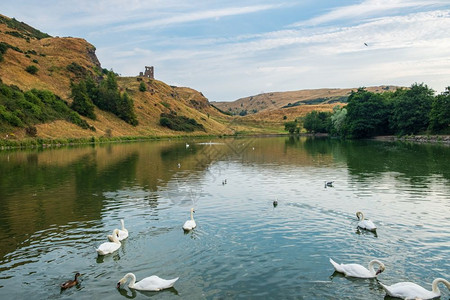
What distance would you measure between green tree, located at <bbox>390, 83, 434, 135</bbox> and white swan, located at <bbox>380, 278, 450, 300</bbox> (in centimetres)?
10215

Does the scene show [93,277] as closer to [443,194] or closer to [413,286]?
[413,286]

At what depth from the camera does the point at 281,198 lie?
2823 centimetres

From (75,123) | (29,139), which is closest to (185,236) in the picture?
(29,139)

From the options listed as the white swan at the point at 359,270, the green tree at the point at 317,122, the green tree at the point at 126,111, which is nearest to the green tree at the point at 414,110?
the green tree at the point at 317,122

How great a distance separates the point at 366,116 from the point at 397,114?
38.5 ft

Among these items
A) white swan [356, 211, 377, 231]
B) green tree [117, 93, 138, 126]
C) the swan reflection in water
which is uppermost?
green tree [117, 93, 138, 126]

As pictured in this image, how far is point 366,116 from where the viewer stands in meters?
121

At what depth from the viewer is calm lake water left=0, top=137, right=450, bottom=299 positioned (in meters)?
13.4

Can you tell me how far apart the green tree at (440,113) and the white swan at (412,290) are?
9358 cm

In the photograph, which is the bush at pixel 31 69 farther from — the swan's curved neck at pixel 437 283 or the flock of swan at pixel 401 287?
the swan's curved neck at pixel 437 283

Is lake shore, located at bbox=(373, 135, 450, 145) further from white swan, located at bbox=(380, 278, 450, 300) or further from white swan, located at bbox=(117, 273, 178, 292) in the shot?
white swan, located at bbox=(117, 273, 178, 292)

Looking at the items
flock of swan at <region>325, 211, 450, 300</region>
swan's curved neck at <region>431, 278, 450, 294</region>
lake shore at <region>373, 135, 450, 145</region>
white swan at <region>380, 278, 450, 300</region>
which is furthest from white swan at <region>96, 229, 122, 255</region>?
lake shore at <region>373, 135, 450, 145</region>

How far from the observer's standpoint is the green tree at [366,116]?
119531 millimetres

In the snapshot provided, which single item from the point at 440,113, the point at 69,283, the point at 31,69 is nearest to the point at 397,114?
the point at 440,113
